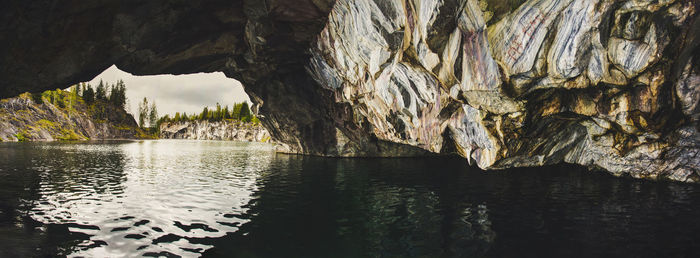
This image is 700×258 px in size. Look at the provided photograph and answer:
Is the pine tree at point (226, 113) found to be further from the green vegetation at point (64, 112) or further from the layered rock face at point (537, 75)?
the layered rock face at point (537, 75)

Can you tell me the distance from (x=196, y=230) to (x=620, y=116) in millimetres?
26186

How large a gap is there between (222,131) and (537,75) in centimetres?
17509

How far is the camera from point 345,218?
1511 cm

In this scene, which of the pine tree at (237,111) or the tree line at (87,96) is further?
the pine tree at (237,111)

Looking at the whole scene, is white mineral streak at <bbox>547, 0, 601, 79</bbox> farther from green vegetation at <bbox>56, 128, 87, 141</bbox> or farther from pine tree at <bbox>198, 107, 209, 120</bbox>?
pine tree at <bbox>198, 107, 209, 120</bbox>

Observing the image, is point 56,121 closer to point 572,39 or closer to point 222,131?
point 222,131

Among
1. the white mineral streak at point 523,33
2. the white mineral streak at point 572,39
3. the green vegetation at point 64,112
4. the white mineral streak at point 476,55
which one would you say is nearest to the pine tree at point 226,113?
the green vegetation at point 64,112

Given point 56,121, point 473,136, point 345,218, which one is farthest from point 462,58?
point 56,121

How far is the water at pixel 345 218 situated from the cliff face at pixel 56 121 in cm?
9645

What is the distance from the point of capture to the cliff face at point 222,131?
155875mm

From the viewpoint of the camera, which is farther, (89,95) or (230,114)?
(230,114)

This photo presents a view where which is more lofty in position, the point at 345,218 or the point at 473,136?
the point at 473,136

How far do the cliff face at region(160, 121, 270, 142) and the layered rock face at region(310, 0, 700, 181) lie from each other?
12419 centimetres

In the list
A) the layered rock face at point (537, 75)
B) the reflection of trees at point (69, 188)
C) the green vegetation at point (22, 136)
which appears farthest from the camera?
the green vegetation at point (22, 136)
